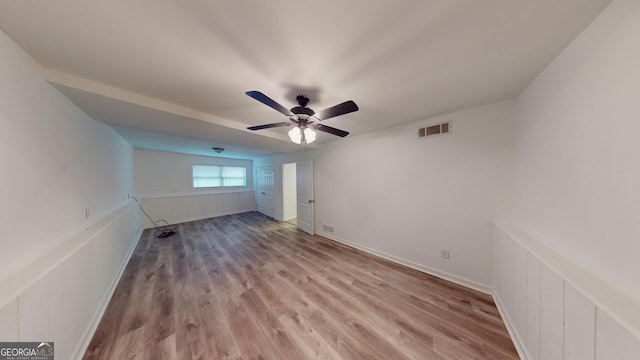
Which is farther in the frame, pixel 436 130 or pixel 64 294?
pixel 436 130

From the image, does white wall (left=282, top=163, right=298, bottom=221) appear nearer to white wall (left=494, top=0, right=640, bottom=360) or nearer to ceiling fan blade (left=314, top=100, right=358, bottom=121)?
ceiling fan blade (left=314, top=100, right=358, bottom=121)

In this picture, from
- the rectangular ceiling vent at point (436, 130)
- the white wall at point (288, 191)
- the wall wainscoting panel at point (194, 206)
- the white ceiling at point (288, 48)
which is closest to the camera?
the white ceiling at point (288, 48)

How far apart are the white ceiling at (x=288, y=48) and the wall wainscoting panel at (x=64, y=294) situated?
146 cm

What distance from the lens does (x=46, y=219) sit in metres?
1.43

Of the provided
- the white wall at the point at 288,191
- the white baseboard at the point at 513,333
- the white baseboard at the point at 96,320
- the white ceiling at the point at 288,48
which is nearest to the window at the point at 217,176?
the white wall at the point at 288,191

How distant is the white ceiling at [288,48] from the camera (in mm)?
973

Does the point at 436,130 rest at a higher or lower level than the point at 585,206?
higher

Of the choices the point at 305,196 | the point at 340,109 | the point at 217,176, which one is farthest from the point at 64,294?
the point at 217,176

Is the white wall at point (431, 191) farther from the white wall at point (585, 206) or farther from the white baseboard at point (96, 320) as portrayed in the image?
the white baseboard at point (96, 320)

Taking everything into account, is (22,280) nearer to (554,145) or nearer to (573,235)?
(573,235)

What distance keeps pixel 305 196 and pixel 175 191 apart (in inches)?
168

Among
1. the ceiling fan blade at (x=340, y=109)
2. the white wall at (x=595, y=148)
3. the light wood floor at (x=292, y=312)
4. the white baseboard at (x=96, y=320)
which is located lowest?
the light wood floor at (x=292, y=312)

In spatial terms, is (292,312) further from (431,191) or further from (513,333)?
(431,191)

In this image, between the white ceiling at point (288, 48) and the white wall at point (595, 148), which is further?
the white ceiling at point (288, 48)
